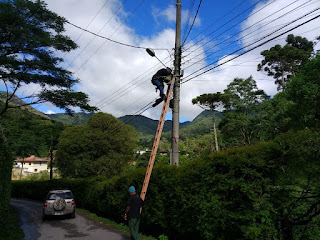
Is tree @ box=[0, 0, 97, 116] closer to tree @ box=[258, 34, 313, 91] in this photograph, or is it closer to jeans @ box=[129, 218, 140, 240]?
jeans @ box=[129, 218, 140, 240]

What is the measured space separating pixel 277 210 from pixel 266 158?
1.05m

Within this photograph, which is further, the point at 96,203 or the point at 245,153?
the point at 96,203

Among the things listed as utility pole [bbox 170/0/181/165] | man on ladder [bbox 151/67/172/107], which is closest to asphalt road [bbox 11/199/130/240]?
utility pole [bbox 170/0/181/165]

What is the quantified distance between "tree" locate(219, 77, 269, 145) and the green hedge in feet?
112

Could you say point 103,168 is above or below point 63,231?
above

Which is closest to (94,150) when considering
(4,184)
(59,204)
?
(59,204)

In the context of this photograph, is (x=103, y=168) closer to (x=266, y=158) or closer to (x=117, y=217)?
(x=117, y=217)

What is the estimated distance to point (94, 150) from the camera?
30.3m

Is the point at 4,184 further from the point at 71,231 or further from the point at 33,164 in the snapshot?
the point at 33,164

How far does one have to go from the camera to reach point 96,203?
1519cm

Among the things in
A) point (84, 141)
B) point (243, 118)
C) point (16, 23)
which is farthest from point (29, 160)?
point (16, 23)

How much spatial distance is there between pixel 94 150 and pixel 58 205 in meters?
17.5

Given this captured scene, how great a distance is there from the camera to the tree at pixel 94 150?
2952 cm

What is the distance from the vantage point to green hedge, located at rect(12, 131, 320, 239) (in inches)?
176
